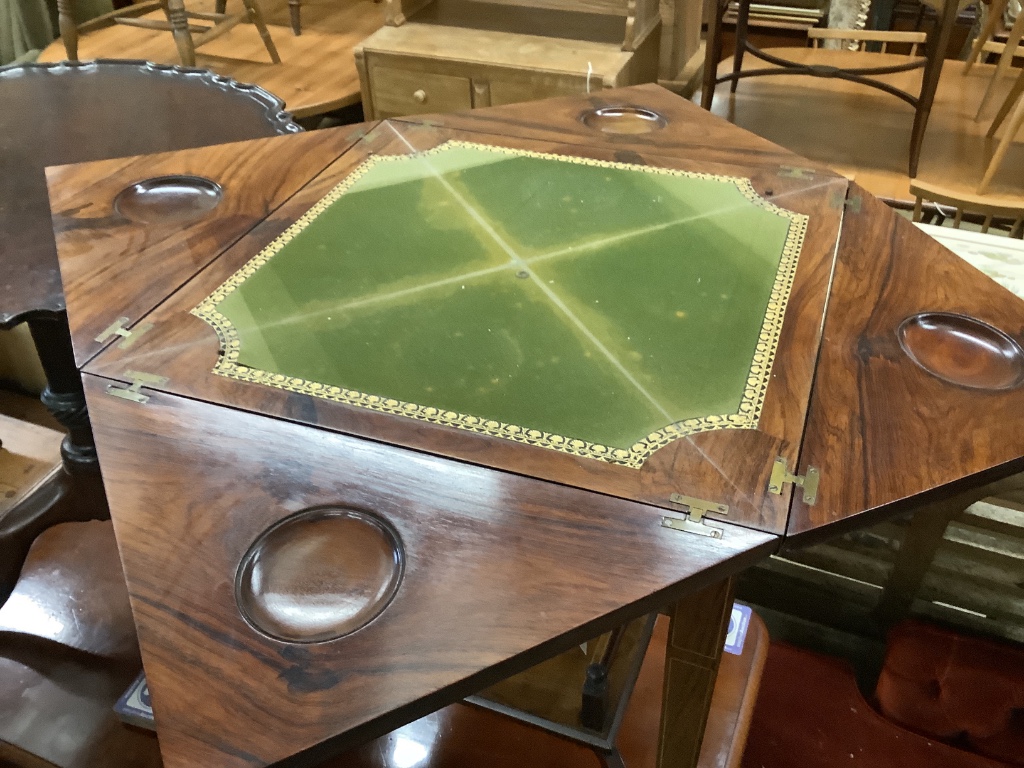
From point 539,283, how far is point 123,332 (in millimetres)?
524

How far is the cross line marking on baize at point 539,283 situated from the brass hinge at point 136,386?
488 mm

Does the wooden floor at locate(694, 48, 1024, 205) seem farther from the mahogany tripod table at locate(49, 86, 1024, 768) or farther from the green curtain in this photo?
the green curtain

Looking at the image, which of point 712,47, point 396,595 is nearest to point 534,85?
point 712,47

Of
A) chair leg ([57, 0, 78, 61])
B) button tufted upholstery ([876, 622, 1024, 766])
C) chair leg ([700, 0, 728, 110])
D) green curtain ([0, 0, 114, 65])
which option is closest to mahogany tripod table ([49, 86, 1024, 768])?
button tufted upholstery ([876, 622, 1024, 766])

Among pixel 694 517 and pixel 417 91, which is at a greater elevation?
pixel 694 517

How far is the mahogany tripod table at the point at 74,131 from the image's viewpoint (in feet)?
4.25

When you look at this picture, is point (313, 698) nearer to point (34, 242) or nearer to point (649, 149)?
point (34, 242)

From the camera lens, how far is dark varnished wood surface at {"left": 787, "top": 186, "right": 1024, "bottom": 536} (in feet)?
2.80

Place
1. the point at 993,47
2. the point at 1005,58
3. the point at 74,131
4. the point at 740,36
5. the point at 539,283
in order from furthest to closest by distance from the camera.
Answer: the point at 993,47 → the point at 740,36 → the point at 1005,58 → the point at 74,131 → the point at 539,283

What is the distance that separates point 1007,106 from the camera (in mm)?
2602

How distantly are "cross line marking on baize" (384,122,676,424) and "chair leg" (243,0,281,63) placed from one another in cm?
192

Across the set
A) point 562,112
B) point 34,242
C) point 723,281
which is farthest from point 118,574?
point 723,281

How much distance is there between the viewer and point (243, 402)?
3.12 feet

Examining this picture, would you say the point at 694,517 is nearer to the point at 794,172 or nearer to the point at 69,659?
the point at 794,172
